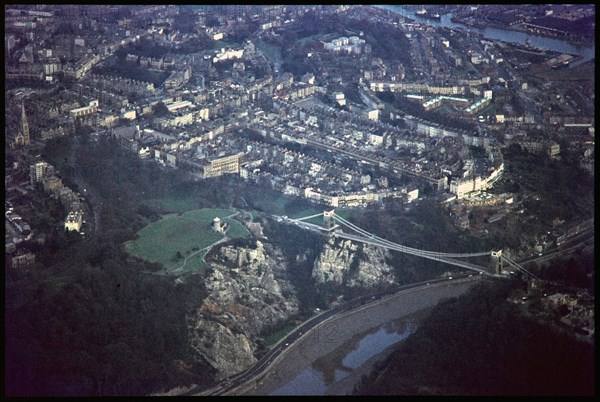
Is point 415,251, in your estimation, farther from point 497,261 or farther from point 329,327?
point 329,327

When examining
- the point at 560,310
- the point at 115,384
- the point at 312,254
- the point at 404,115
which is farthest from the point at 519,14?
the point at 115,384

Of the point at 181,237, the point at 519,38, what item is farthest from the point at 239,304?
the point at 519,38

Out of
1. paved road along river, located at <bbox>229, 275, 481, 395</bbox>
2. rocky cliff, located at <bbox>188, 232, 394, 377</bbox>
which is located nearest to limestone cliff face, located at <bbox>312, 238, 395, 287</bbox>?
rocky cliff, located at <bbox>188, 232, 394, 377</bbox>

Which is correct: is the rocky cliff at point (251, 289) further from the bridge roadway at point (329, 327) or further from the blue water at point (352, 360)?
the blue water at point (352, 360)

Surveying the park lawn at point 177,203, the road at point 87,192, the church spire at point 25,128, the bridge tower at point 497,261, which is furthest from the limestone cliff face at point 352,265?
the church spire at point 25,128

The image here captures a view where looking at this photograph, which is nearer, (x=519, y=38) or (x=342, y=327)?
(x=342, y=327)

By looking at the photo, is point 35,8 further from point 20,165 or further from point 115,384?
point 115,384

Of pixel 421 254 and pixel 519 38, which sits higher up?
pixel 421 254
